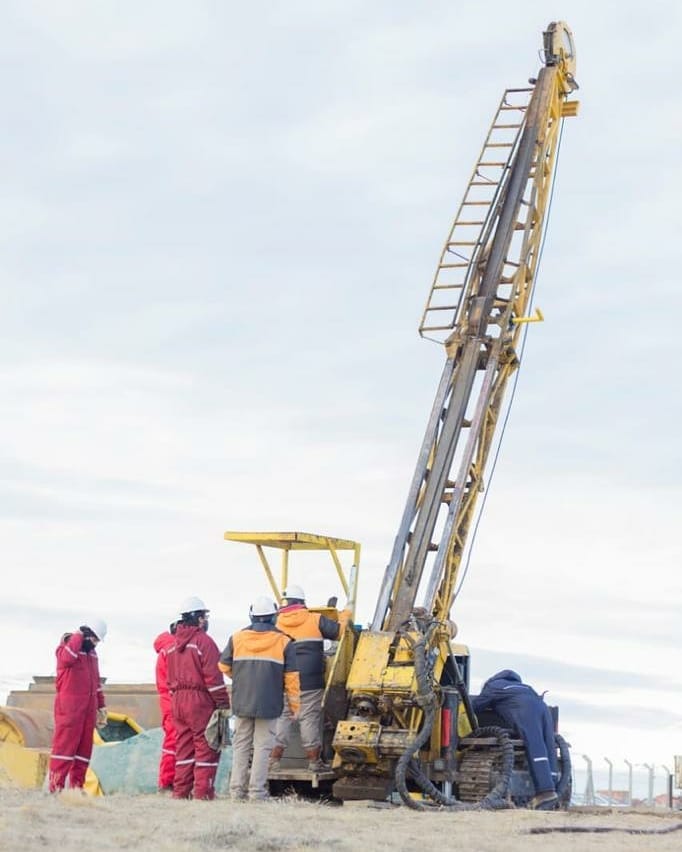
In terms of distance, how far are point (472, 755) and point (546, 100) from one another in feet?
31.3

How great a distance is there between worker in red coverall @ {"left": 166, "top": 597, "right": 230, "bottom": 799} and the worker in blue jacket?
4.12 m

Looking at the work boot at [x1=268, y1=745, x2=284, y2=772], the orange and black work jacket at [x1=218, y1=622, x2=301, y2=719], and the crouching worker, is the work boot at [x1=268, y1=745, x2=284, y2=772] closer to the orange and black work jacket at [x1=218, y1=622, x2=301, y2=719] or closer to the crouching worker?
the crouching worker

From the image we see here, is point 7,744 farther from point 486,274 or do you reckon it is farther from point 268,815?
point 486,274

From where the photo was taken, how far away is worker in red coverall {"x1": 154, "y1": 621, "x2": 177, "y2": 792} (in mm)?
15195

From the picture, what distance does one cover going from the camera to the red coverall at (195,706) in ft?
46.5

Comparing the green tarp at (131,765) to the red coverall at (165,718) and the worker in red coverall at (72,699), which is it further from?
the worker in red coverall at (72,699)

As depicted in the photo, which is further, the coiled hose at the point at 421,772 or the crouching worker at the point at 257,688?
the coiled hose at the point at 421,772

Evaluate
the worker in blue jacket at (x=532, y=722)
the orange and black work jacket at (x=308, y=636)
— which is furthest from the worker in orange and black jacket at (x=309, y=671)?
the worker in blue jacket at (x=532, y=722)

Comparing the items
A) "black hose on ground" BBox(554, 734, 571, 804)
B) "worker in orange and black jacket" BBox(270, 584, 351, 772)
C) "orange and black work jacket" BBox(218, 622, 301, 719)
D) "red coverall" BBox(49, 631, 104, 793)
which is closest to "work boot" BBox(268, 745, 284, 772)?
"worker in orange and black jacket" BBox(270, 584, 351, 772)

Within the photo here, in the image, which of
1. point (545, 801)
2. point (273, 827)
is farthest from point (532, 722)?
point (273, 827)

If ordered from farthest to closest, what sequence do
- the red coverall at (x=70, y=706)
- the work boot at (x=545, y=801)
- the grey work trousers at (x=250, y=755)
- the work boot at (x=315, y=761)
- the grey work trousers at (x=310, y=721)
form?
the work boot at (x=545, y=801)
the grey work trousers at (x=310, y=721)
the work boot at (x=315, y=761)
the red coverall at (x=70, y=706)
the grey work trousers at (x=250, y=755)

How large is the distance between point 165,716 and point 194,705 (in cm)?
134

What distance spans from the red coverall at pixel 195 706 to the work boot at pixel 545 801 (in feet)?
13.7

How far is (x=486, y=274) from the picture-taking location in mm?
19719
